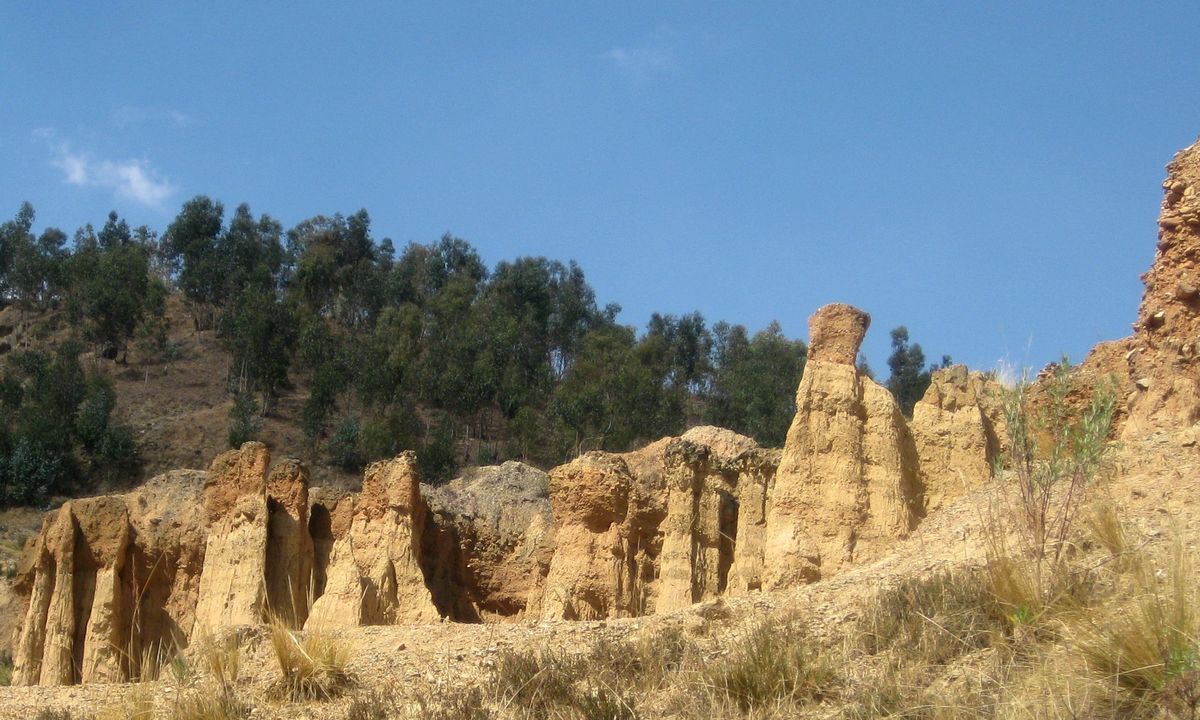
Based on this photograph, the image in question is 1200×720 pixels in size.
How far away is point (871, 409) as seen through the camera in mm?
20562

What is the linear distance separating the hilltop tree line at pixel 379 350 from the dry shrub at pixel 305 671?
3414cm

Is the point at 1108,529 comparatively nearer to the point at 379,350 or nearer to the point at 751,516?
the point at 751,516

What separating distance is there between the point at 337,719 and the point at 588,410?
40.9 metres

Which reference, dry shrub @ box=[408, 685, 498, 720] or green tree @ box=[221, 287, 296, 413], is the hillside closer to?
dry shrub @ box=[408, 685, 498, 720]

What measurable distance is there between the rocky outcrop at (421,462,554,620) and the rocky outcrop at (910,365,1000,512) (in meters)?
7.03

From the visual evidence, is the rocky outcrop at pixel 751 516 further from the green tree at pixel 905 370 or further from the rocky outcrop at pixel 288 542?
the green tree at pixel 905 370

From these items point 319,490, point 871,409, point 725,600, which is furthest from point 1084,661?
point 319,490

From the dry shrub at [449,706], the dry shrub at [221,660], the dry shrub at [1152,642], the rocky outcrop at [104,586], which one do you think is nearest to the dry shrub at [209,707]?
the dry shrub at [221,660]

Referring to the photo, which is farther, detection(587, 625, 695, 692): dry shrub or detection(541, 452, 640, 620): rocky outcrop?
detection(541, 452, 640, 620): rocky outcrop

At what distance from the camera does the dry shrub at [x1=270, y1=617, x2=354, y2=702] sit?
1362cm

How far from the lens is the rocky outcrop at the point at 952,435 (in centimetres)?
2067

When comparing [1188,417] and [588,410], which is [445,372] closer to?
[588,410]

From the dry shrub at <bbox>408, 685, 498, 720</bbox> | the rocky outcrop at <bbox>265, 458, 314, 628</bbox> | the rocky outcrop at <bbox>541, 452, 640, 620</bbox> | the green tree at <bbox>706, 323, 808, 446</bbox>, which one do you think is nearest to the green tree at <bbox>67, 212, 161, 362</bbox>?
the green tree at <bbox>706, 323, 808, 446</bbox>

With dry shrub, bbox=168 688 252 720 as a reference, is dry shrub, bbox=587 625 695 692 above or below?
above
